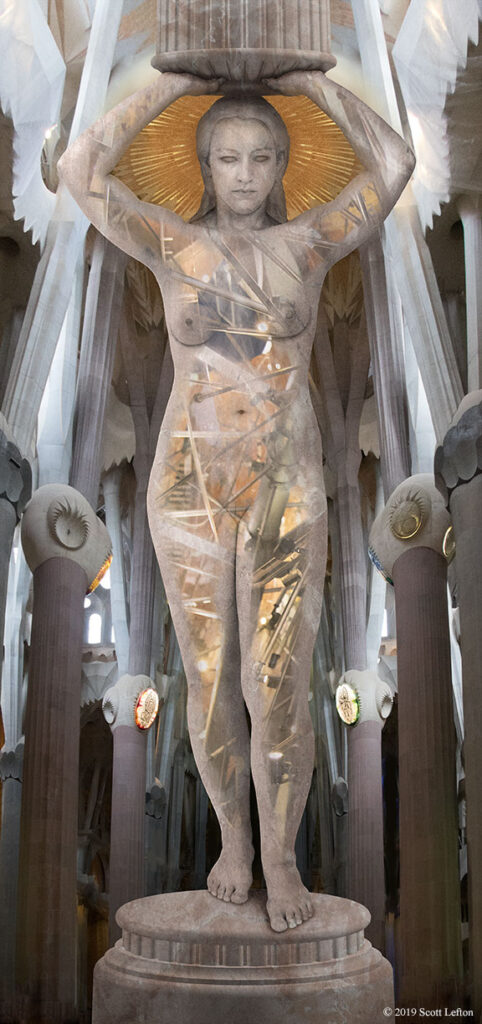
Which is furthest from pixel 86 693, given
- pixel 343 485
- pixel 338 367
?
pixel 338 367

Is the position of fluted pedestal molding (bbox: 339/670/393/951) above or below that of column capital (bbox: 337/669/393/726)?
below

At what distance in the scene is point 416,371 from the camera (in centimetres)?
1136

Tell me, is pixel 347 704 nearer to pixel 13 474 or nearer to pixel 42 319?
pixel 42 319

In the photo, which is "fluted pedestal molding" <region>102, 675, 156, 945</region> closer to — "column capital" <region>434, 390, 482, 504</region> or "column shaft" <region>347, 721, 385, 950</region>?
"column shaft" <region>347, 721, 385, 950</region>

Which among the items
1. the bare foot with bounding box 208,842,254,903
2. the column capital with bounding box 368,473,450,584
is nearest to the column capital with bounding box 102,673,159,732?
the column capital with bounding box 368,473,450,584

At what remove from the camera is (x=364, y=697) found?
13969 mm

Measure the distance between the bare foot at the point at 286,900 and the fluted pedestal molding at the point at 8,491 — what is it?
4.04m

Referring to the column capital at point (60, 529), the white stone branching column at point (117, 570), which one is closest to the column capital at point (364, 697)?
the white stone branching column at point (117, 570)

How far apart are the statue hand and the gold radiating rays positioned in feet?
0.40

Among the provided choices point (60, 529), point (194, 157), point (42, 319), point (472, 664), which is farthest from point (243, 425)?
point (60, 529)

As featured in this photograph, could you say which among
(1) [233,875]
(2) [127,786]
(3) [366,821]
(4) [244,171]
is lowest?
(3) [366,821]

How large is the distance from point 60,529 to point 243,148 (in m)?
6.62

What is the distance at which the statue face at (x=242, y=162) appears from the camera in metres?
3.83

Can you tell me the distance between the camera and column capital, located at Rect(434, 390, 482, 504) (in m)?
7.30
